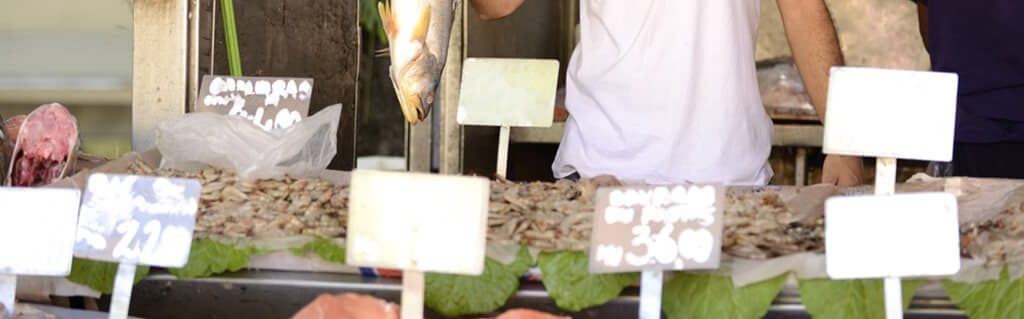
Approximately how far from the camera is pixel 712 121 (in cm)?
296

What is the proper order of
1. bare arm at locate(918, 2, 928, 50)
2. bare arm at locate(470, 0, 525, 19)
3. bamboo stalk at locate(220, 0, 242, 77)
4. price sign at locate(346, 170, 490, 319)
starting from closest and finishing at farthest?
1. price sign at locate(346, 170, 490, 319)
2. bare arm at locate(470, 0, 525, 19)
3. bare arm at locate(918, 2, 928, 50)
4. bamboo stalk at locate(220, 0, 242, 77)

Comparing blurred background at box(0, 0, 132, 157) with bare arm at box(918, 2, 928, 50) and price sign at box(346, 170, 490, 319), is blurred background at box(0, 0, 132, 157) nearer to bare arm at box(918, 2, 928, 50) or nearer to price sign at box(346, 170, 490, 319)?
bare arm at box(918, 2, 928, 50)

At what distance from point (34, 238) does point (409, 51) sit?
0.67 meters

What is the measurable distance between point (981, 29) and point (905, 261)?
130cm

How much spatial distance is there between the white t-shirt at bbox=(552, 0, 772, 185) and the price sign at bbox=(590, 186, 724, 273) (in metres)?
0.95

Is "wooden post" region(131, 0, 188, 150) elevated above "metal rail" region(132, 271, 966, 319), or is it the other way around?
"wooden post" region(131, 0, 188, 150)

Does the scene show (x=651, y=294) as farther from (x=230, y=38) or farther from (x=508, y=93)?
(x=230, y=38)

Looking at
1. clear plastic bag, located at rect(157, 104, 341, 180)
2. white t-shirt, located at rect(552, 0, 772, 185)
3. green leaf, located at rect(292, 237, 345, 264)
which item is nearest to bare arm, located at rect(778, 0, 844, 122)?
white t-shirt, located at rect(552, 0, 772, 185)

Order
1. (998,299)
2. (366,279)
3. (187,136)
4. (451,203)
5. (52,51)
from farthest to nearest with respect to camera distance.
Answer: (52,51), (187,136), (366,279), (998,299), (451,203)

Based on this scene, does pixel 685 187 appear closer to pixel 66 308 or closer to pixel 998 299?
pixel 998 299

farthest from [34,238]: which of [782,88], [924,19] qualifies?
[782,88]

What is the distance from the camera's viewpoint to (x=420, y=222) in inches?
73.9

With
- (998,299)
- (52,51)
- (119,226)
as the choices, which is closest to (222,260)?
(119,226)

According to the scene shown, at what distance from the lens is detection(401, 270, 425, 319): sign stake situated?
1.90 m
